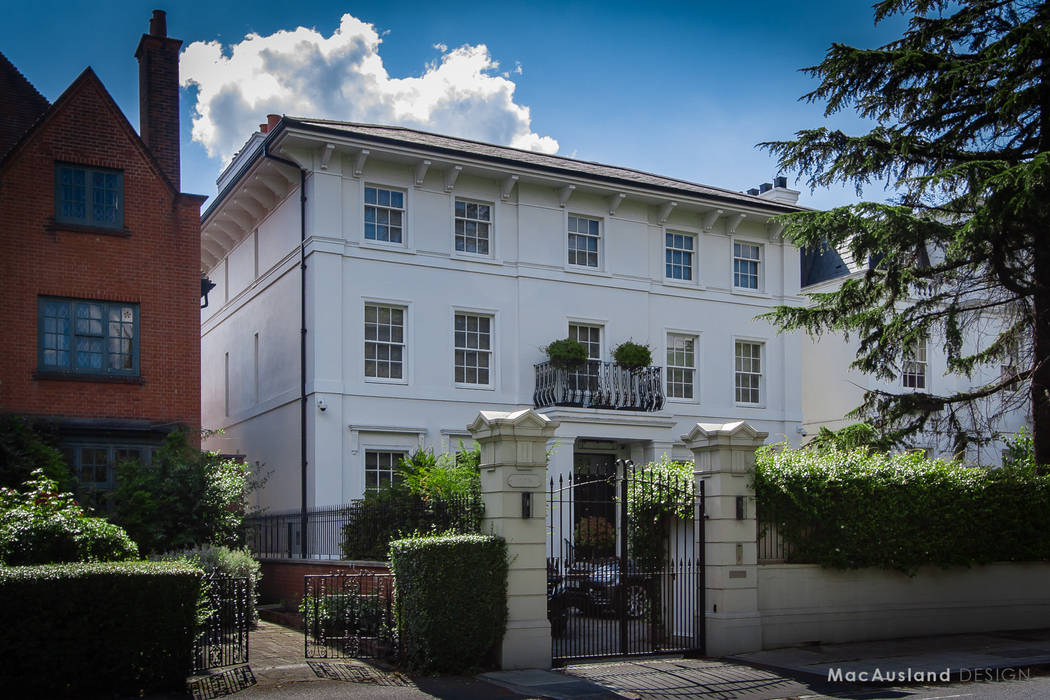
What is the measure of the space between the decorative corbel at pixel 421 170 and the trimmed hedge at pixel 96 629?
1415cm

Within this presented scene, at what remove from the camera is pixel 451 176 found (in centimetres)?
2455

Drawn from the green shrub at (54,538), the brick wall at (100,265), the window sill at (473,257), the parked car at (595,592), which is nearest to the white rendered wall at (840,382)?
the window sill at (473,257)

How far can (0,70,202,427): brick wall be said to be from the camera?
19.8 meters

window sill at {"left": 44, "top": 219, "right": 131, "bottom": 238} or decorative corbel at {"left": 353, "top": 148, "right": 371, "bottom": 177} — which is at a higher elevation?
decorative corbel at {"left": 353, "top": 148, "right": 371, "bottom": 177}

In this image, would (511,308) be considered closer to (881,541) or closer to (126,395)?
(126,395)

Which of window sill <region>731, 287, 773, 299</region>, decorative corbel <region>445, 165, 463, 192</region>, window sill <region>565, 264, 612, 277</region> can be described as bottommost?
window sill <region>731, 287, 773, 299</region>

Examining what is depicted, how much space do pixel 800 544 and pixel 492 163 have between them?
12.9 metres

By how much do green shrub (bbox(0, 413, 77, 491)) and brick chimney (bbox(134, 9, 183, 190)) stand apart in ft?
20.2

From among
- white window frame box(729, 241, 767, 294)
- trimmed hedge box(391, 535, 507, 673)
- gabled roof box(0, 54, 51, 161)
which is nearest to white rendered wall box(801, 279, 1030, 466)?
white window frame box(729, 241, 767, 294)

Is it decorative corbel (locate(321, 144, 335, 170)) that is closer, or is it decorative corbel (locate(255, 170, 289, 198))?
decorative corbel (locate(321, 144, 335, 170))

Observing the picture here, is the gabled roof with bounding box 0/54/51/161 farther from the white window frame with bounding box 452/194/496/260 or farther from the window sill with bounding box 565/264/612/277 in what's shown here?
the window sill with bounding box 565/264/612/277

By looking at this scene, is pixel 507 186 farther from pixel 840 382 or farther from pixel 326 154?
pixel 840 382

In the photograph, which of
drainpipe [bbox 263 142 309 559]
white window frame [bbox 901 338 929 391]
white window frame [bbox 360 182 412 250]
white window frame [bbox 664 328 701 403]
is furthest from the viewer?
white window frame [bbox 901 338 929 391]

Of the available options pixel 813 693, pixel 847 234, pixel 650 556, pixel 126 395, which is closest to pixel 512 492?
pixel 650 556
